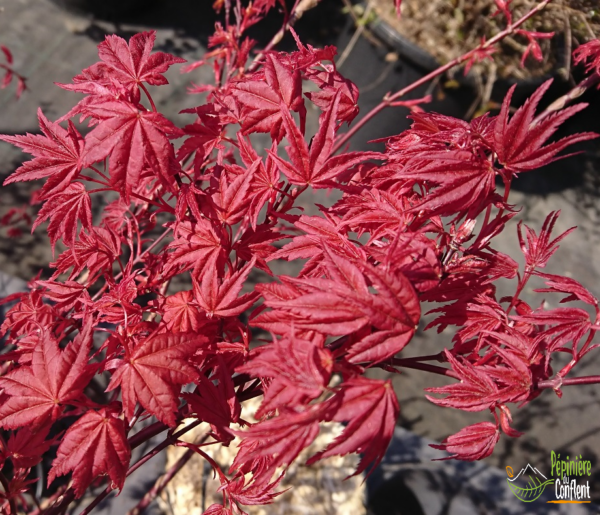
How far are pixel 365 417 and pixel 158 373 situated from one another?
0.87ft

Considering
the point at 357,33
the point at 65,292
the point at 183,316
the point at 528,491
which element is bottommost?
the point at 528,491

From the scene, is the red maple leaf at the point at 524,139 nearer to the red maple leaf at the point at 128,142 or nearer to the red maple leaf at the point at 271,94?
the red maple leaf at the point at 271,94

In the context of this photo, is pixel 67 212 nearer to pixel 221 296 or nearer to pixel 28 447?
pixel 221 296

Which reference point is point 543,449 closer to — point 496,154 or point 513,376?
point 513,376

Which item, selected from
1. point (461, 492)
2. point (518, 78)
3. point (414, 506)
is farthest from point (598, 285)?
point (414, 506)

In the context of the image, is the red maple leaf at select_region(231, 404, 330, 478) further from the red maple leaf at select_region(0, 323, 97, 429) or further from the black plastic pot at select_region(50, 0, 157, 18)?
Answer: the black plastic pot at select_region(50, 0, 157, 18)

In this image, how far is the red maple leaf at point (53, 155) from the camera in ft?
2.10

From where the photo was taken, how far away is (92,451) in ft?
1.87

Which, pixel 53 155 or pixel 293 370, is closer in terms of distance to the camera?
pixel 293 370

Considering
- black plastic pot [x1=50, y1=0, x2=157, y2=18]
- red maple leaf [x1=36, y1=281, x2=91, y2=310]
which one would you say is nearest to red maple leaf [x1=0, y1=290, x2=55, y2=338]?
red maple leaf [x1=36, y1=281, x2=91, y2=310]

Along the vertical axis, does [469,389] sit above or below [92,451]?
above

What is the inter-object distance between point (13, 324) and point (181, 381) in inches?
18.7

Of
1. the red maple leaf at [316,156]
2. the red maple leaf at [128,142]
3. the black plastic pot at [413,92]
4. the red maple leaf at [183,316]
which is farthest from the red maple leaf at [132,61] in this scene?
the black plastic pot at [413,92]

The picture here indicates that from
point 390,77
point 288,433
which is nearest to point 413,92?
point 390,77
